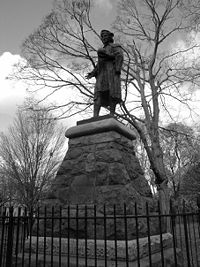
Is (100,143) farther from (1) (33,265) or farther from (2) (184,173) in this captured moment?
(2) (184,173)

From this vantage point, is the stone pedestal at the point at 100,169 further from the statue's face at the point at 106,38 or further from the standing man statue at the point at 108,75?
the statue's face at the point at 106,38

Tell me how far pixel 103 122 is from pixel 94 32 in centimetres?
1023

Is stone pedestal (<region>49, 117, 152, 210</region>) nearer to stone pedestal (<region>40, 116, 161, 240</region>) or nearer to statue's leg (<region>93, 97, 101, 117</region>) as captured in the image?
stone pedestal (<region>40, 116, 161, 240</region>)

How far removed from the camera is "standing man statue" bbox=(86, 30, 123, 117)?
561 cm

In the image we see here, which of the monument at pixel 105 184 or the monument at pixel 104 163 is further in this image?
the monument at pixel 104 163

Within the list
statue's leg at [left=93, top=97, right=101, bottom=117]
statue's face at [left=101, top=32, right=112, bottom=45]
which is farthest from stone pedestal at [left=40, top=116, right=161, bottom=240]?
statue's face at [left=101, top=32, right=112, bottom=45]

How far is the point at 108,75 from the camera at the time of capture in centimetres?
571

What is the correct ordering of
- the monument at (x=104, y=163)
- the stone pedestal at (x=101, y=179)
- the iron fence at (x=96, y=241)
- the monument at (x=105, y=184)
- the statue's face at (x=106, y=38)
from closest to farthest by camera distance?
the iron fence at (x=96, y=241)
the monument at (x=105, y=184)
the stone pedestal at (x=101, y=179)
the monument at (x=104, y=163)
the statue's face at (x=106, y=38)

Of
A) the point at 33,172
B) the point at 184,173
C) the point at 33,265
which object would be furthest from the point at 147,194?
the point at 184,173

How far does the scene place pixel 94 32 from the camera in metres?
13.9

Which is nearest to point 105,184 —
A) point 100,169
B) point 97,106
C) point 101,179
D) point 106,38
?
point 101,179

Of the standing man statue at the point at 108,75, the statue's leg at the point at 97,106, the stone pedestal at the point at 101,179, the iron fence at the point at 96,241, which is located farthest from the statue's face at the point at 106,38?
the iron fence at the point at 96,241

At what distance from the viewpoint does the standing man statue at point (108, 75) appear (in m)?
5.61

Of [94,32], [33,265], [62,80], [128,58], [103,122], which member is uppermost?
[94,32]
